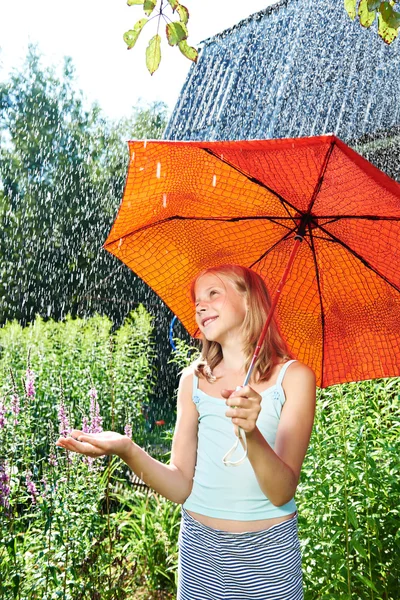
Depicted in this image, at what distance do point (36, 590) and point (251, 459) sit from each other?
193 centimetres

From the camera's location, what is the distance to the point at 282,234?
6.68ft

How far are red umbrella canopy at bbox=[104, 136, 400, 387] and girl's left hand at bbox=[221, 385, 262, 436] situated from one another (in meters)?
0.60

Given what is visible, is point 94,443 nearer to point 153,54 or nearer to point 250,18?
point 153,54

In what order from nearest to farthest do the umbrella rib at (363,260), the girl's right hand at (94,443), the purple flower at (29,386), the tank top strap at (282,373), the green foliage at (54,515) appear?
the girl's right hand at (94,443)
the tank top strap at (282,373)
the umbrella rib at (363,260)
the green foliage at (54,515)
the purple flower at (29,386)

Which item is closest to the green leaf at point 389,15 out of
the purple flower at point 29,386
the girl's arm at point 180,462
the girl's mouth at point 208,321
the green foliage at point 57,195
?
the girl's mouth at point 208,321

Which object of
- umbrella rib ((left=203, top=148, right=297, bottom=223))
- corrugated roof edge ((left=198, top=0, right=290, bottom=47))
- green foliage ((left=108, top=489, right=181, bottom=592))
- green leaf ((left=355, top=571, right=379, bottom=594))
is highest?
corrugated roof edge ((left=198, top=0, right=290, bottom=47))

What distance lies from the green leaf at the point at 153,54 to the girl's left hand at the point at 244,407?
→ 110 cm

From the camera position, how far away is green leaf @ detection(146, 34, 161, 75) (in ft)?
6.62

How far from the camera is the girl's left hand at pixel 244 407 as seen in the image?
1.35 meters

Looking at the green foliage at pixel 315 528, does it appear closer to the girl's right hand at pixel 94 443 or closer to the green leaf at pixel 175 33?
the girl's right hand at pixel 94 443

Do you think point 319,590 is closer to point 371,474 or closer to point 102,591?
point 371,474

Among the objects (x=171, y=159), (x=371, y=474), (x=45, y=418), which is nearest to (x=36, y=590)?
(x=371, y=474)

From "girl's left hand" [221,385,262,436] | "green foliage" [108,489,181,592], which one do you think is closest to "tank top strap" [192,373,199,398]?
"girl's left hand" [221,385,262,436]

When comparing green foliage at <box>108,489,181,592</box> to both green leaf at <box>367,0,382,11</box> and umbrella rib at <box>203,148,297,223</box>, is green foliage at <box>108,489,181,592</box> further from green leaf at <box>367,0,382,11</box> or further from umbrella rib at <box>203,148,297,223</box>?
green leaf at <box>367,0,382,11</box>
